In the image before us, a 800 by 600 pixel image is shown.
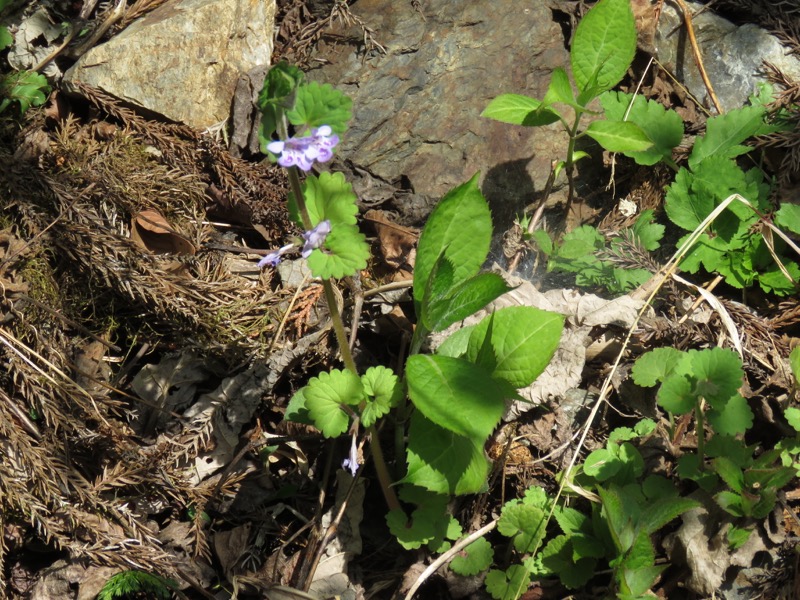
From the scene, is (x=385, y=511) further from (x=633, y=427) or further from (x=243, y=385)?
(x=633, y=427)

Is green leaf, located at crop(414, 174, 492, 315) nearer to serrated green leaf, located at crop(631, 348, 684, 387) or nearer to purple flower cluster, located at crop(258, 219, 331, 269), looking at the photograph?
purple flower cluster, located at crop(258, 219, 331, 269)

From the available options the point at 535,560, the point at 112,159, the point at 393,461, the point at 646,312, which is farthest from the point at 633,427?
the point at 112,159

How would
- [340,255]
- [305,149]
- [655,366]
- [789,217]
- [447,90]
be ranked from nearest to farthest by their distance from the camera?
[305,149] → [340,255] → [655,366] → [789,217] → [447,90]

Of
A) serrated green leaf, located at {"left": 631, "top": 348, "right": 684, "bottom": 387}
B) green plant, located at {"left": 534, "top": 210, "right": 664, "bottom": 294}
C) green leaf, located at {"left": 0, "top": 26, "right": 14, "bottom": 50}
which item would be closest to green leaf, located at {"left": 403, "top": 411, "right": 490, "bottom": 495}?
serrated green leaf, located at {"left": 631, "top": 348, "right": 684, "bottom": 387}

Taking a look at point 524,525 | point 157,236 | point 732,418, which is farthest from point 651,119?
point 157,236

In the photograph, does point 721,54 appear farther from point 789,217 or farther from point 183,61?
point 183,61

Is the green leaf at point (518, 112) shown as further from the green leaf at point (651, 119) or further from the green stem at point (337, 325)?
the green stem at point (337, 325)

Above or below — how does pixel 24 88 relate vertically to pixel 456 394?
above
